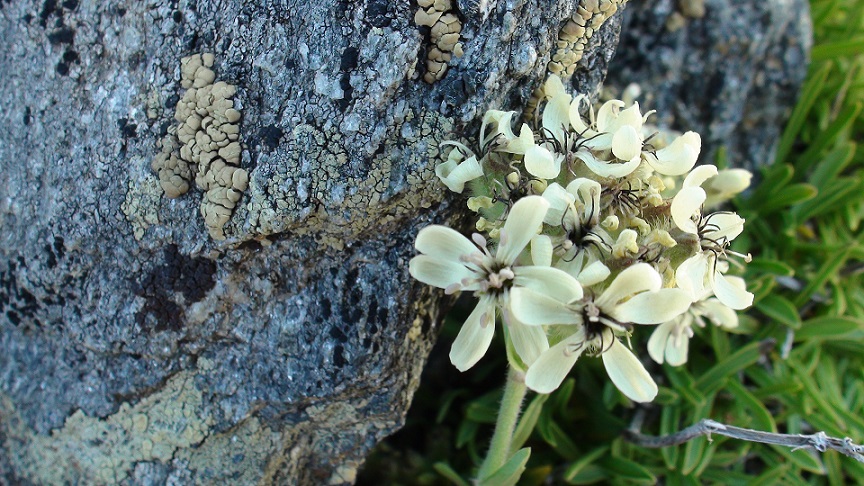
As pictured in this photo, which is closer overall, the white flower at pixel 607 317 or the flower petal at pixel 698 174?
the white flower at pixel 607 317

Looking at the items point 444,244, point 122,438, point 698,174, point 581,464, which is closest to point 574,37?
point 698,174

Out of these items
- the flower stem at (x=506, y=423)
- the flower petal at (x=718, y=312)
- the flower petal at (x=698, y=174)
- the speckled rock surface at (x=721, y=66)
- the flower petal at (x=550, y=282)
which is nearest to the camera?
the flower petal at (x=550, y=282)

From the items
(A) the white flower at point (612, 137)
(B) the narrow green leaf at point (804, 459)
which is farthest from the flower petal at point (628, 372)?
(B) the narrow green leaf at point (804, 459)

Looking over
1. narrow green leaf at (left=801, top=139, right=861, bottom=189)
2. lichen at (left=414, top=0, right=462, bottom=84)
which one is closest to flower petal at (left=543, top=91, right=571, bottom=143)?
lichen at (left=414, top=0, right=462, bottom=84)

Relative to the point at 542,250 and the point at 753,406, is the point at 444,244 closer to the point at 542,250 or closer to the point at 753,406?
the point at 542,250

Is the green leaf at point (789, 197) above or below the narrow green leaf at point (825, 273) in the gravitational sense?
above

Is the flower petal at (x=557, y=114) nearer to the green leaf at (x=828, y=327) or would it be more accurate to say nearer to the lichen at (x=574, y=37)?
the lichen at (x=574, y=37)
